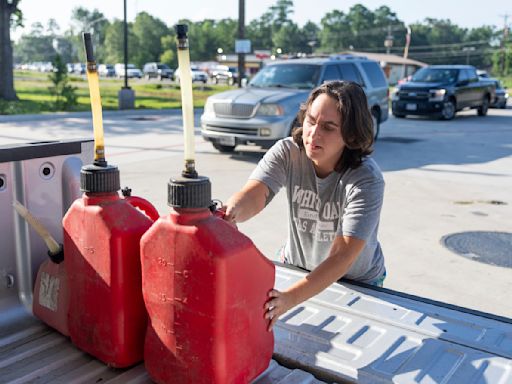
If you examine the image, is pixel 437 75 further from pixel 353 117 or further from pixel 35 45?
pixel 35 45

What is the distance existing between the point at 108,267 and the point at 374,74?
11.8m

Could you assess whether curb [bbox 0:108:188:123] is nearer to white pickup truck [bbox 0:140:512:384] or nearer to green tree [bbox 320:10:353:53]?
white pickup truck [bbox 0:140:512:384]

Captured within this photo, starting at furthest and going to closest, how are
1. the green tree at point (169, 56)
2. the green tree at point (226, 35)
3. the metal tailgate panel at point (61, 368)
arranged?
the green tree at point (226, 35), the green tree at point (169, 56), the metal tailgate panel at point (61, 368)

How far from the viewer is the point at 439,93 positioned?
17.7 metres

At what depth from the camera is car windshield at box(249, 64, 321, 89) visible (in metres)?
10.9

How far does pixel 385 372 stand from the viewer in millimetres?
1599

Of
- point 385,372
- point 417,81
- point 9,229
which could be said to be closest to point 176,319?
point 385,372

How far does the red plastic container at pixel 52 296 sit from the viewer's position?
1804 millimetres

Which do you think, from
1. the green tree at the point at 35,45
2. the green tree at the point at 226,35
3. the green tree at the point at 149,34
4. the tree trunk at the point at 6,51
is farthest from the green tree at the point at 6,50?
the green tree at the point at 35,45

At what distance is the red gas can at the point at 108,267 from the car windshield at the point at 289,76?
939 cm

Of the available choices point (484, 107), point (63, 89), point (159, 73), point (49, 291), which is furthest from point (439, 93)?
point (159, 73)

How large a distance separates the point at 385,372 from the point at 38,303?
44.4 inches

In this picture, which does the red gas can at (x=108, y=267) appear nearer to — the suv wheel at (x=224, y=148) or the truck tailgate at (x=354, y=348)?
the truck tailgate at (x=354, y=348)

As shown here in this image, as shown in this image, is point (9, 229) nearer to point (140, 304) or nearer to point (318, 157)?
point (140, 304)
